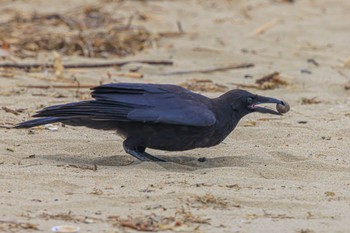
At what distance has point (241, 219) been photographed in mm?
4480

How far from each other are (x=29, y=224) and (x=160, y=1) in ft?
31.3

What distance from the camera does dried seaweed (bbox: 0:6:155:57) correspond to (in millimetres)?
9773

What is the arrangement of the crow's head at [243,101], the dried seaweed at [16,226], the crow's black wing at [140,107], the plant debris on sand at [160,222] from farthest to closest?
the crow's head at [243,101]
the crow's black wing at [140,107]
the plant debris on sand at [160,222]
the dried seaweed at [16,226]

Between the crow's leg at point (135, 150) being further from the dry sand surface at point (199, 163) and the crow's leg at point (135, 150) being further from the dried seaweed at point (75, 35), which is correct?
the dried seaweed at point (75, 35)

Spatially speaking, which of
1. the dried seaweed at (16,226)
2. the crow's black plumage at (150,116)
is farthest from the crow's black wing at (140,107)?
the dried seaweed at (16,226)

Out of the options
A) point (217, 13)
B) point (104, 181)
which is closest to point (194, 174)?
point (104, 181)

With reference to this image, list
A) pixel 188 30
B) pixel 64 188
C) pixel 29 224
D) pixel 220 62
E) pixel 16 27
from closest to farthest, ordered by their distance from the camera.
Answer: pixel 29 224 < pixel 64 188 < pixel 220 62 < pixel 16 27 < pixel 188 30

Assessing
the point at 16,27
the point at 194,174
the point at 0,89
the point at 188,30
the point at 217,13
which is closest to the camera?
the point at 194,174

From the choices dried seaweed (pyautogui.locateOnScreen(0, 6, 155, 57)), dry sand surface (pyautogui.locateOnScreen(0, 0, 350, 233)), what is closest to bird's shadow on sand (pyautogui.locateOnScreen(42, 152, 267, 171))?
dry sand surface (pyautogui.locateOnScreen(0, 0, 350, 233))

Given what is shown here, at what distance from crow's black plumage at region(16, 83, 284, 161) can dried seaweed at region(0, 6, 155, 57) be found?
12.2ft

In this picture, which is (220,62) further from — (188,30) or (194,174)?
(194,174)

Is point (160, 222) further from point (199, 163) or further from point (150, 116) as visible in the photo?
point (199, 163)

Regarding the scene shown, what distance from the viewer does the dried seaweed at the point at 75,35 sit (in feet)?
32.1

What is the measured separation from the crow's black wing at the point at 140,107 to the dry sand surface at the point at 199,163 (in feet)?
0.98
